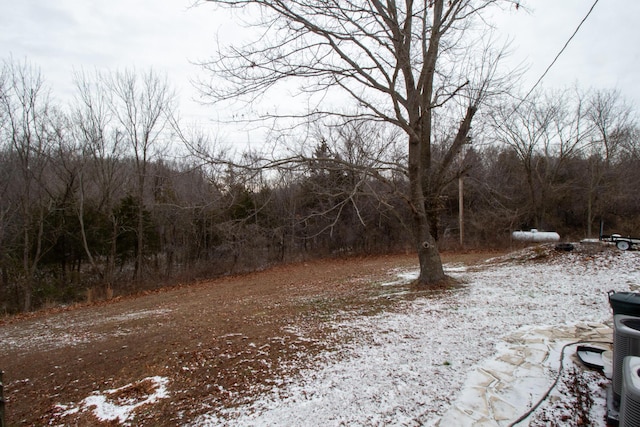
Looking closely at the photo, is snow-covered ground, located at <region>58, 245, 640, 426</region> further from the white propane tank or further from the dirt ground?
the white propane tank

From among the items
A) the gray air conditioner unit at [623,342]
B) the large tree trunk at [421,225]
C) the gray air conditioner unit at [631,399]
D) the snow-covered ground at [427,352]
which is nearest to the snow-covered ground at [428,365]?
the snow-covered ground at [427,352]

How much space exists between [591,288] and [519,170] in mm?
18351

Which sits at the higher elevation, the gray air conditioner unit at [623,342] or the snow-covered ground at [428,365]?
the gray air conditioner unit at [623,342]

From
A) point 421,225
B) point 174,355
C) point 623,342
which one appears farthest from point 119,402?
point 421,225

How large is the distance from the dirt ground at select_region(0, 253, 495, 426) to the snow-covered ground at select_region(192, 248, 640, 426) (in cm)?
35

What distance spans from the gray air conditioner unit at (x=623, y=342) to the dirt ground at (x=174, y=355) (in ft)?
8.35

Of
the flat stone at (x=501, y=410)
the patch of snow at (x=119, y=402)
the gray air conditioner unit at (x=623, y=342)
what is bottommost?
the patch of snow at (x=119, y=402)

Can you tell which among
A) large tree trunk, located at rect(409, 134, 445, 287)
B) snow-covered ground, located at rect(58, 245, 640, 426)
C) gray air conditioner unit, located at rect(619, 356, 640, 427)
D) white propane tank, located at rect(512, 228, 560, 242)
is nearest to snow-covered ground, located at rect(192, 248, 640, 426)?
snow-covered ground, located at rect(58, 245, 640, 426)

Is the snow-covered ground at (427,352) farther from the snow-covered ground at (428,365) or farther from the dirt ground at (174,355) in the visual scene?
the dirt ground at (174,355)

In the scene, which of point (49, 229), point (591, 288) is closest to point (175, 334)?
point (591, 288)

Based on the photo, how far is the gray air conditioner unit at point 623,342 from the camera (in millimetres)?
2211

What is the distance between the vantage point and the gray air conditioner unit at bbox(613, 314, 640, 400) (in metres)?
2.21

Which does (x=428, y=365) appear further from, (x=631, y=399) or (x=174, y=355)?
(x=174, y=355)

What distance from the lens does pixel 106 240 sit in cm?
1695
